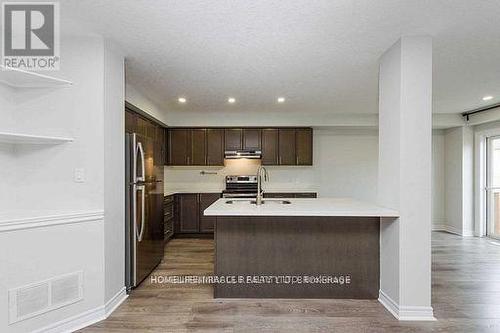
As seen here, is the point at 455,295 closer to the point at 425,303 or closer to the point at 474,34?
the point at 425,303

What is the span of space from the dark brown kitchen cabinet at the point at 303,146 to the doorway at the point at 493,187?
3381mm

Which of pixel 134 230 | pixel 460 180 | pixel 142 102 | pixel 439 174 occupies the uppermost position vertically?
pixel 142 102

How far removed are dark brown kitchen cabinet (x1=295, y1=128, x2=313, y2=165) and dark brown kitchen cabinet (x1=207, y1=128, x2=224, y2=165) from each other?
151cm

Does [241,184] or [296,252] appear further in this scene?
[241,184]

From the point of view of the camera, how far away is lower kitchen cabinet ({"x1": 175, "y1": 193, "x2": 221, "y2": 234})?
564 centimetres

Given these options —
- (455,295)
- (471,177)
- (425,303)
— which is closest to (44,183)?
(425,303)

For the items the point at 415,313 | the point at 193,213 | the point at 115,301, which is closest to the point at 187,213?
the point at 193,213

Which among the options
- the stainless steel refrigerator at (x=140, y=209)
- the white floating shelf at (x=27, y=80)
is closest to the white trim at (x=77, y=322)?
the stainless steel refrigerator at (x=140, y=209)

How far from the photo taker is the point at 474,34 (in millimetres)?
2486

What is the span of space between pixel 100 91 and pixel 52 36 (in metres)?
0.57

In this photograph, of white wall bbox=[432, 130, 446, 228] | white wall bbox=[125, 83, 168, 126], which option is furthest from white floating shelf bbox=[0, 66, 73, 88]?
white wall bbox=[432, 130, 446, 228]

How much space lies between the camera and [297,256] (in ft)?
9.69

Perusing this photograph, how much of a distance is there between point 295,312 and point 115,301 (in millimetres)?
1674

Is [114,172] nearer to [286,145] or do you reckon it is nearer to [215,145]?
[215,145]
